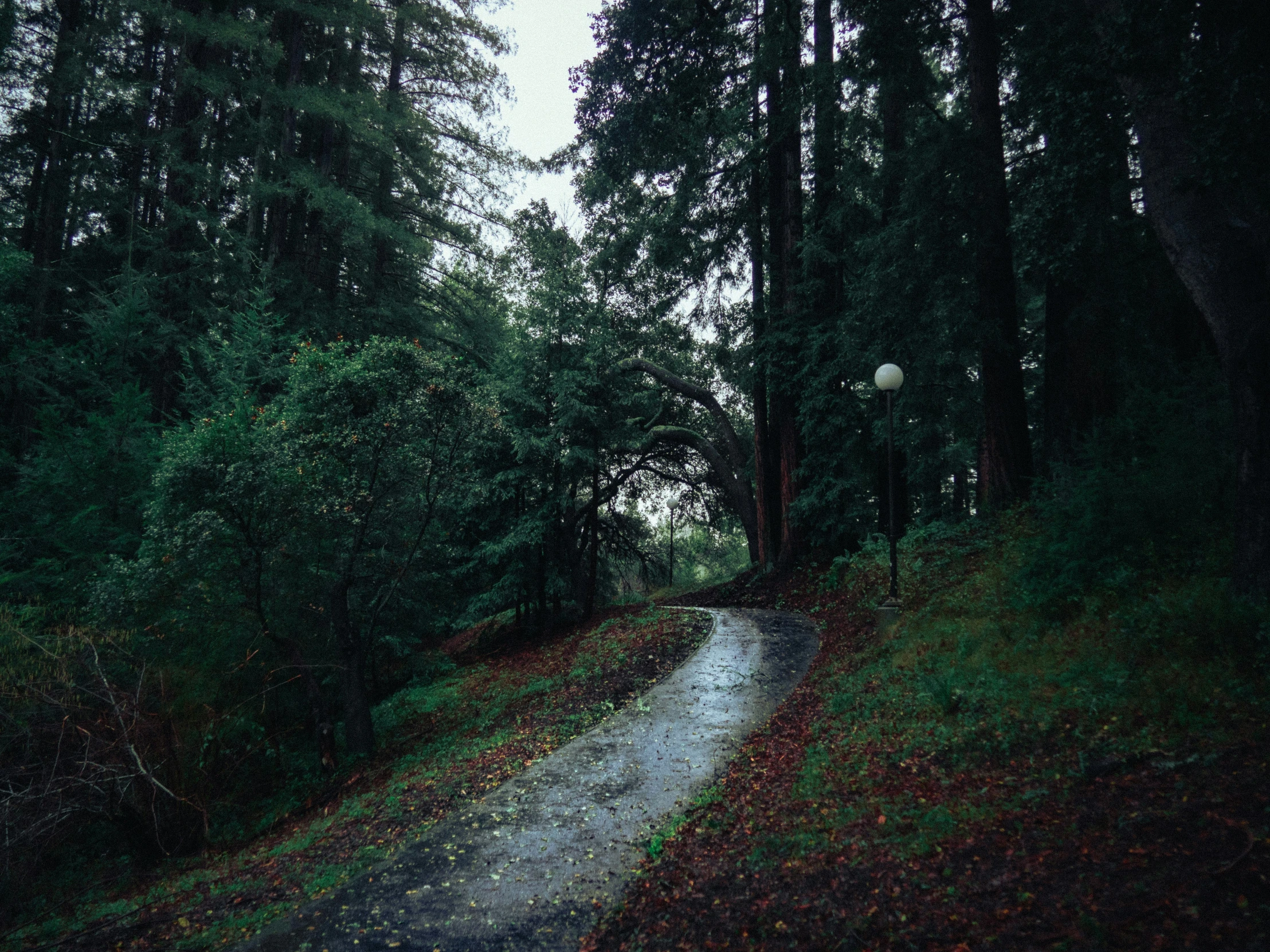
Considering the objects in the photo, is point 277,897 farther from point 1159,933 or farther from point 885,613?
point 885,613

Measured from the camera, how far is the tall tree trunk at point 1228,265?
4891mm

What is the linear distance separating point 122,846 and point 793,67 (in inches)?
674


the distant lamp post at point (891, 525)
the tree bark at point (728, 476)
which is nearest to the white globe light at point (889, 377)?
the distant lamp post at point (891, 525)

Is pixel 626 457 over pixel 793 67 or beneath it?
beneath

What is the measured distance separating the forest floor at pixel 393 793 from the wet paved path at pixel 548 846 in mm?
454

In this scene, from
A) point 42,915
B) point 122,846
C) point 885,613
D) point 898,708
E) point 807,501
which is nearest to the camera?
point 898,708

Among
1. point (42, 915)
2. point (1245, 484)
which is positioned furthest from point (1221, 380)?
point (42, 915)

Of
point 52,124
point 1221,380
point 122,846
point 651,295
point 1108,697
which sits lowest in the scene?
point 122,846

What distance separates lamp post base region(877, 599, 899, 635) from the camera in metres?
8.69

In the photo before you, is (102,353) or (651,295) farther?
(651,295)

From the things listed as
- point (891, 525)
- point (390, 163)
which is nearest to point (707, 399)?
point (891, 525)

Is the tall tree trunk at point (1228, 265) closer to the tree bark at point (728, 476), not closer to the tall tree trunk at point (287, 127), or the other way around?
the tree bark at point (728, 476)

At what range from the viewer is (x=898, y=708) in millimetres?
6266

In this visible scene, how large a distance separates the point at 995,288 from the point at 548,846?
9.50 metres
